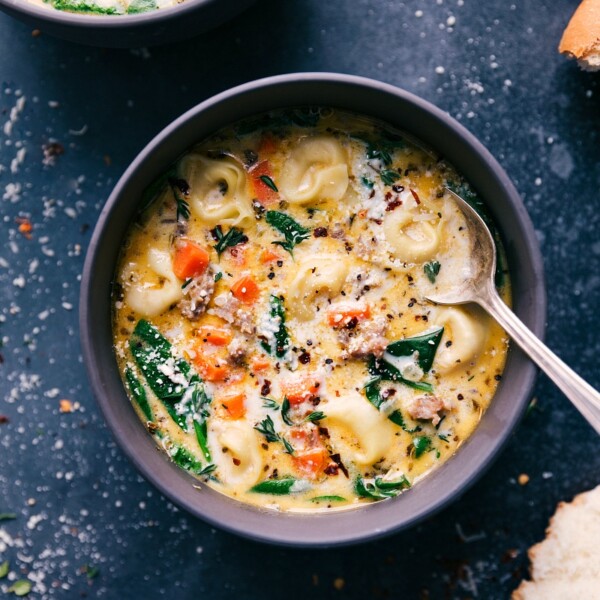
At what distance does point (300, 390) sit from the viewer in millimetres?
3418

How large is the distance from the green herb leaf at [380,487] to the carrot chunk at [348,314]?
0.61 metres

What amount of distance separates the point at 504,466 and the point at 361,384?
0.80 m

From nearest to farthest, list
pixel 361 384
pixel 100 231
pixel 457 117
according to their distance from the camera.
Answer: pixel 100 231 < pixel 361 384 < pixel 457 117

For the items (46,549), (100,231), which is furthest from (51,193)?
(46,549)

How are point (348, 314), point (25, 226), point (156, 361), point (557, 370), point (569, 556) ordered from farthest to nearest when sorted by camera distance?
point (25, 226) → point (569, 556) → point (156, 361) → point (348, 314) → point (557, 370)

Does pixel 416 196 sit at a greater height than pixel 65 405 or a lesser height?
greater

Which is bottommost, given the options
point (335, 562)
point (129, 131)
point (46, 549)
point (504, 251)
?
point (46, 549)

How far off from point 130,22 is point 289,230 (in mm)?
957

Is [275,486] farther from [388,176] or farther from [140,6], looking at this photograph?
[140,6]

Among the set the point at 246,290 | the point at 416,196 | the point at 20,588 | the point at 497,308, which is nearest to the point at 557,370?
the point at 497,308

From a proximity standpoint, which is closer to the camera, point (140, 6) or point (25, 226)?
point (140, 6)

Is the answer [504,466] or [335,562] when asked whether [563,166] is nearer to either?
[504,466]

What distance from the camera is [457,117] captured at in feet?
12.3

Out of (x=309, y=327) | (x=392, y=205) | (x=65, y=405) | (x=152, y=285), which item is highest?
(x=392, y=205)
